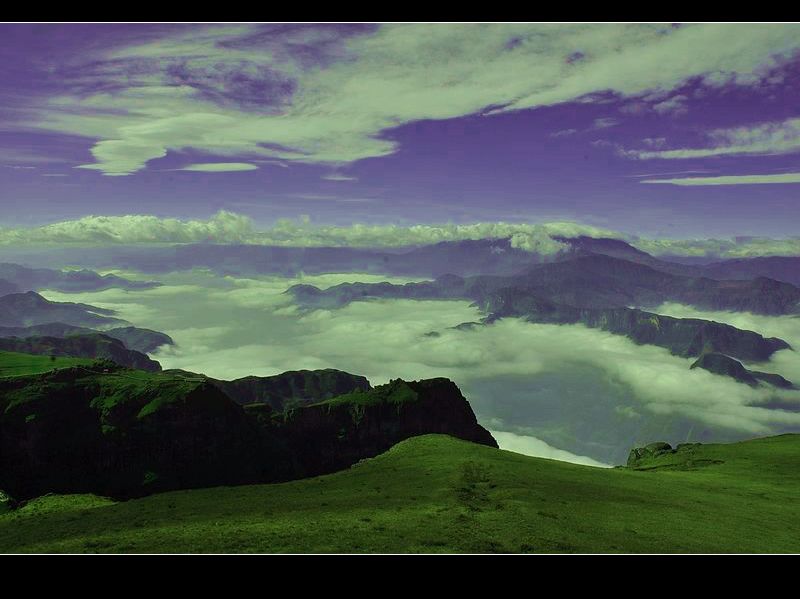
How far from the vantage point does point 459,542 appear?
32406 mm

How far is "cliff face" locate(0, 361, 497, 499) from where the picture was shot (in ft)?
373

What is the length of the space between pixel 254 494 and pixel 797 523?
53496 millimetres

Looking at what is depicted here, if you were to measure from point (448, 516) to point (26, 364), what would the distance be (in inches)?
6479

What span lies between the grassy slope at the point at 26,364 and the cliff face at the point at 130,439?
11.8 m

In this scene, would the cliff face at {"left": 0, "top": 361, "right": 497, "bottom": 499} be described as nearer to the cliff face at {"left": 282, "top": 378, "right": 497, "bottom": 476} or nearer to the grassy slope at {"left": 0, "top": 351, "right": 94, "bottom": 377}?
the cliff face at {"left": 282, "top": 378, "right": 497, "bottom": 476}

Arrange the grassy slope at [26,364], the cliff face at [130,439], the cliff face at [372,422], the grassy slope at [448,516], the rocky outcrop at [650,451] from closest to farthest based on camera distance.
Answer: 1. the grassy slope at [448,516]
2. the cliff face at [130,439]
3. the rocky outcrop at [650,451]
4. the grassy slope at [26,364]
5. the cliff face at [372,422]

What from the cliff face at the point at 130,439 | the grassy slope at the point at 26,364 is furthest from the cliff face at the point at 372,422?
the grassy slope at the point at 26,364

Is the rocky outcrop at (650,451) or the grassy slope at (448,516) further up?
the grassy slope at (448,516)

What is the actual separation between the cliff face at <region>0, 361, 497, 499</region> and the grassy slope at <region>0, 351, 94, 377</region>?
11.8 metres

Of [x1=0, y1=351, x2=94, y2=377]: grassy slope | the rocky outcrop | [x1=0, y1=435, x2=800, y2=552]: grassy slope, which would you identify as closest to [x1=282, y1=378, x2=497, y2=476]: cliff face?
the rocky outcrop

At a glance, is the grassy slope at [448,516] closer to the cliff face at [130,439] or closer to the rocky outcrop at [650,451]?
the cliff face at [130,439]

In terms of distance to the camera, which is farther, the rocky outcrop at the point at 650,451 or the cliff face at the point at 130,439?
the rocky outcrop at the point at 650,451

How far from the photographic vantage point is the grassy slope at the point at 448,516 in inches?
1304
